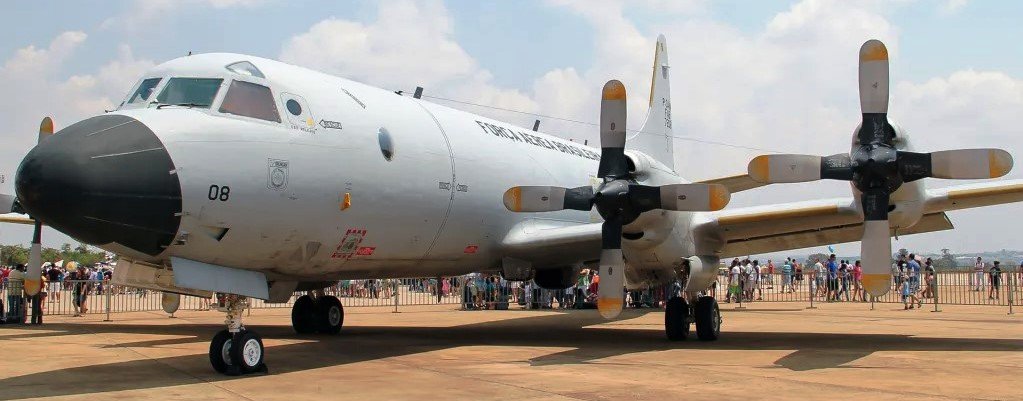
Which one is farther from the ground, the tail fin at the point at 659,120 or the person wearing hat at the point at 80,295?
the tail fin at the point at 659,120

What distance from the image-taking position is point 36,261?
42.0ft

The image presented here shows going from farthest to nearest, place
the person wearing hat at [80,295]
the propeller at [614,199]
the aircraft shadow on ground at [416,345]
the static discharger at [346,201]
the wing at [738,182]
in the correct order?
the person wearing hat at [80,295]
the wing at [738,182]
the propeller at [614,199]
the static discharger at [346,201]
the aircraft shadow on ground at [416,345]

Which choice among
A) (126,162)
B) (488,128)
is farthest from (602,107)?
(126,162)

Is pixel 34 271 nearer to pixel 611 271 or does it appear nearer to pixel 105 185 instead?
pixel 105 185

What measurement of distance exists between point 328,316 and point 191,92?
23.2 ft

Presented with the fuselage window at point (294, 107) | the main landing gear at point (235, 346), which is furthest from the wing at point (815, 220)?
the main landing gear at point (235, 346)

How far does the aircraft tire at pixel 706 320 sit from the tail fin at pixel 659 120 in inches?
252

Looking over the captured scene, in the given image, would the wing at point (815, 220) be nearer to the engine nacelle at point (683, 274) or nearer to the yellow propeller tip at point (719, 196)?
the engine nacelle at point (683, 274)

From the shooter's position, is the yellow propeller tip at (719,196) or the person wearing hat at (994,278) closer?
the yellow propeller tip at (719,196)

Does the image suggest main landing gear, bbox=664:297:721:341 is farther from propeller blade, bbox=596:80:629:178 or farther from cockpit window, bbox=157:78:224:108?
cockpit window, bbox=157:78:224:108

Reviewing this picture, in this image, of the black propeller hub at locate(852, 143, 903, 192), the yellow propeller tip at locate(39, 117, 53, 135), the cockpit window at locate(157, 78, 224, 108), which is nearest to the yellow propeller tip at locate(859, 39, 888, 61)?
the black propeller hub at locate(852, 143, 903, 192)

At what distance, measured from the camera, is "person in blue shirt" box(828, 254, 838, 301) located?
29.9m

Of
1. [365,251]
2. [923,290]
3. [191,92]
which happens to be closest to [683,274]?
[365,251]

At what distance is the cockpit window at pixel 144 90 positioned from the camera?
33.6 feet
